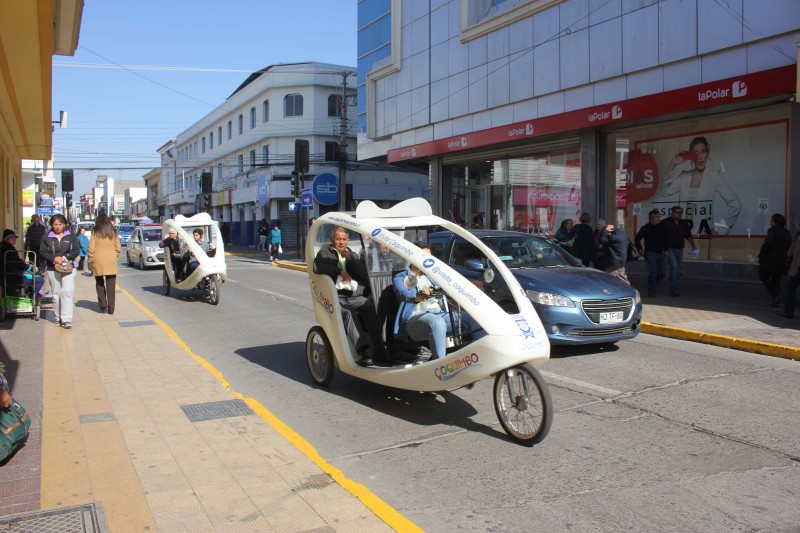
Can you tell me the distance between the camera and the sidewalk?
3.90m

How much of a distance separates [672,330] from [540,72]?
35.8 feet

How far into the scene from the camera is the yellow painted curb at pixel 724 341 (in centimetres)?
866

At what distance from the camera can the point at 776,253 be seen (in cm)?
1193

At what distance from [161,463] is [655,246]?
11055 mm

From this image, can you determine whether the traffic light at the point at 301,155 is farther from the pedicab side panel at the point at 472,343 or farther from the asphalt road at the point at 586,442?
the pedicab side panel at the point at 472,343

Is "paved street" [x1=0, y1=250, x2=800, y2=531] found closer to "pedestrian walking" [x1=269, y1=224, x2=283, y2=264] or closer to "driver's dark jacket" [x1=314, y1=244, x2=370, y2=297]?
"driver's dark jacket" [x1=314, y1=244, x2=370, y2=297]

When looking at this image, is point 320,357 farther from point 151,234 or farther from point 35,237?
point 151,234

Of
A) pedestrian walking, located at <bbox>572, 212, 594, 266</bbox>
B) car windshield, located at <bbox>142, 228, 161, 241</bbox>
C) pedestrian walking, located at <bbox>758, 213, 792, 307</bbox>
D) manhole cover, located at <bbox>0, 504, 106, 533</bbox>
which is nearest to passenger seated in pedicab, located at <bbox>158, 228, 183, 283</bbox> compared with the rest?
pedestrian walking, located at <bbox>572, 212, 594, 266</bbox>

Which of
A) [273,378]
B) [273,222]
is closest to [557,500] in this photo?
[273,378]

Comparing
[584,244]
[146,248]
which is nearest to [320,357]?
[584,244]

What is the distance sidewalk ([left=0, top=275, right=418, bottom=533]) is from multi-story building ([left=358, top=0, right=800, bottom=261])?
39.3 feet

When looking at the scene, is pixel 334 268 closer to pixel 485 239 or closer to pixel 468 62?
pixel 485 239

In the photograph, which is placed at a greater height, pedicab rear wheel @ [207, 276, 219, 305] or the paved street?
pedicab rear wheel @ [207, 276, 219, 305]

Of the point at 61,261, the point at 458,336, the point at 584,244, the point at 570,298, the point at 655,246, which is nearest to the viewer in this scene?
the point at 458,336
